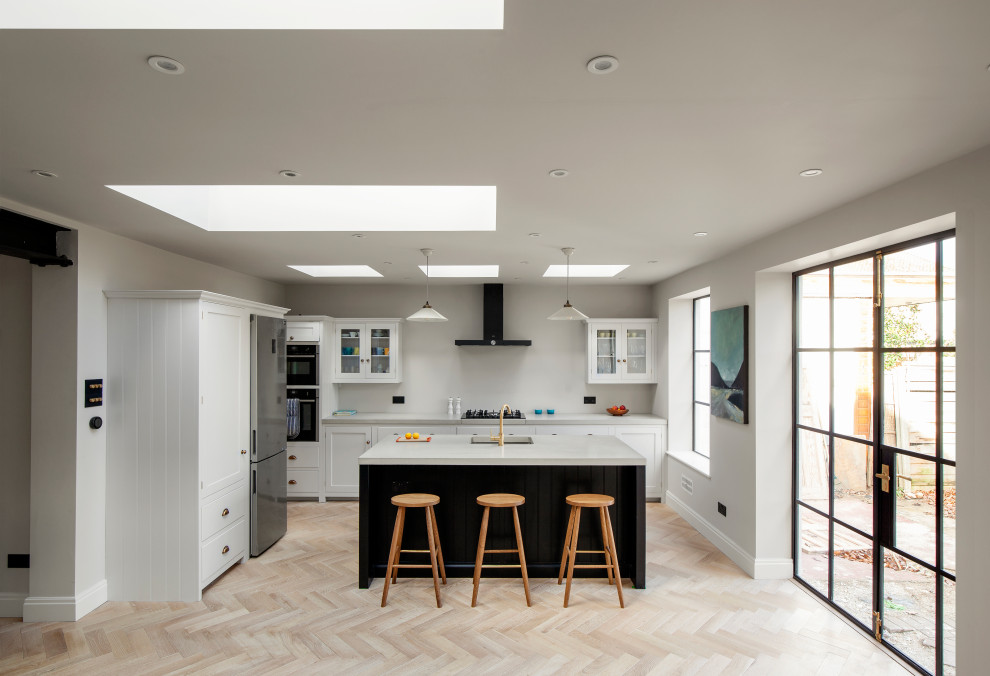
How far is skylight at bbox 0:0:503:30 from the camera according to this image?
1332 millimetres

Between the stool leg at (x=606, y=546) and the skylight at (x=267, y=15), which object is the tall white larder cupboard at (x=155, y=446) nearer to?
the skylight at (x=267, y=15)

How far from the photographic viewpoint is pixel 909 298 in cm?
289

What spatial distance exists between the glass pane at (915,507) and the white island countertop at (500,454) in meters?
A: 1.46

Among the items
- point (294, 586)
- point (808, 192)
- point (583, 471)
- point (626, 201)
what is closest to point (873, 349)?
point (808, 192)

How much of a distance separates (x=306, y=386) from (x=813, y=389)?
16.4 ft

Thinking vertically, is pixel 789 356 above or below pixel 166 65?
below

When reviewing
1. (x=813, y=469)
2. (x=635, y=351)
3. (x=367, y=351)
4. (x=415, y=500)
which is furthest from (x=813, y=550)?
(x=367, y=351)

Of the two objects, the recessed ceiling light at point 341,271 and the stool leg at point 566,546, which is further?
the recessed ceiling light at point 341,271

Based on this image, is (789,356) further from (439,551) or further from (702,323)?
(439,551)

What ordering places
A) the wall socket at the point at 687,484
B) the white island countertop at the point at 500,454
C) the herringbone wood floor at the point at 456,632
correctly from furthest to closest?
the wall socket at the point at 687,484 → the white island countertop at the point at 500,454 → the herringbone wood floor at the point at 456,632

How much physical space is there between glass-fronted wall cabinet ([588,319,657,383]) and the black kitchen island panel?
248cm

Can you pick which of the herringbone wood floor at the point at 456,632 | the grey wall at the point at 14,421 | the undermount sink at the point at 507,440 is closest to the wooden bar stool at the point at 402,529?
the herringbone wood floor at the point at 456,632

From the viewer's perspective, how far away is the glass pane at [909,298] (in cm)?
274

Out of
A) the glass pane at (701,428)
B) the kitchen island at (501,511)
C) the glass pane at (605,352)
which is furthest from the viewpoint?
the glass pane at (605,352)
